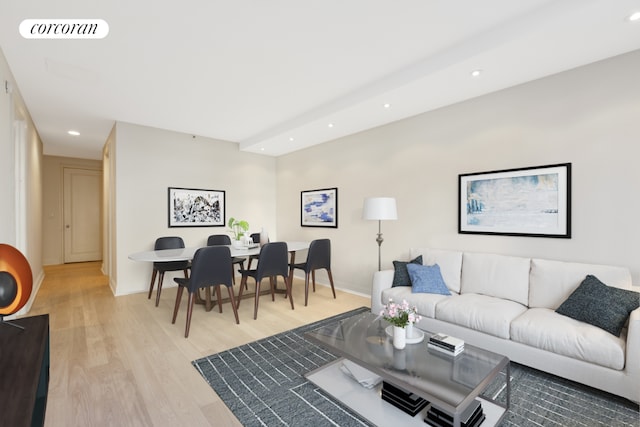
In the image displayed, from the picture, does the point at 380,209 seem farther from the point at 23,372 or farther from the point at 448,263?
the point at 23,372

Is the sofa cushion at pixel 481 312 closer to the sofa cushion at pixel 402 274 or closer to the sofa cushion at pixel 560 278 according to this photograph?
the sofa cushion at pixel 560 278

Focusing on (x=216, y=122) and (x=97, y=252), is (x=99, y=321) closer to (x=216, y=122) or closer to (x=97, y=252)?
(x=216, y=122)

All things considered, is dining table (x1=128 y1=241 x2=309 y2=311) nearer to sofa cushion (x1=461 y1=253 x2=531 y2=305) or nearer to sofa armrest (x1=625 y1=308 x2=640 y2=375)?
sofa cushion (x1=461 y1=253 x2=531 y2=305)

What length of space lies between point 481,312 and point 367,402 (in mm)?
1260

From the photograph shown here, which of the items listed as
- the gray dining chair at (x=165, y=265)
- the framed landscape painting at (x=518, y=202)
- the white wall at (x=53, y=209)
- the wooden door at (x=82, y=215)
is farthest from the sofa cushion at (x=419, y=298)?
the white wall at (x=53, y=209)

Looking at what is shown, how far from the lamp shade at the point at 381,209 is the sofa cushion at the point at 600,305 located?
1.81 m

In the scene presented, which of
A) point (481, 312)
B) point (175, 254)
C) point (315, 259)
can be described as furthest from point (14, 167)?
point (481, 312)

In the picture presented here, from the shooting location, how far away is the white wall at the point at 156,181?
4477 millimetres

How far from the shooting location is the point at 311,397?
200cm

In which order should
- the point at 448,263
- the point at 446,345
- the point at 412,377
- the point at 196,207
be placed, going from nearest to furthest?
the point at 412,377, the point at 446,345, the point at 448,263, the point at 196,207

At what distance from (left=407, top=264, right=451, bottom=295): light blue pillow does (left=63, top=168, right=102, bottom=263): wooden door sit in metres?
7.78

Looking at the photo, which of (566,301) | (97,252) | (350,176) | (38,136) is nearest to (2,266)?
A: (566,301)

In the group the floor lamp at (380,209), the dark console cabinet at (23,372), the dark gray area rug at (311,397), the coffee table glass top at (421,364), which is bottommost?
the dark gray area rug at (311,397)

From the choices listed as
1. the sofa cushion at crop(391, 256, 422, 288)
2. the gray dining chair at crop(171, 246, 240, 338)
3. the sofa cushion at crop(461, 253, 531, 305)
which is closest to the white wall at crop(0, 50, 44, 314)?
the gray dining chair at crop(171, 246, 240, 338)
